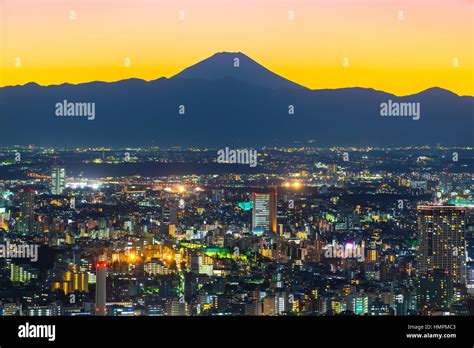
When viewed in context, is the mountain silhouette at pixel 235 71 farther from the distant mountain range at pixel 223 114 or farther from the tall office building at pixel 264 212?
the tall office building at pixel 264 212

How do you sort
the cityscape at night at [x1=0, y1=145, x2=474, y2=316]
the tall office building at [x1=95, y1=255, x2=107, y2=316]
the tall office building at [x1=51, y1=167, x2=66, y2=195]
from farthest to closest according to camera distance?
the tall office building at [x1=51, y1=167, x2=66, y2=195]
the cityscape at night at [x1=0, y1=145, x2=474, y2=316]
the tall office building at [x1=95, y1=255, x2=107, y2=316]

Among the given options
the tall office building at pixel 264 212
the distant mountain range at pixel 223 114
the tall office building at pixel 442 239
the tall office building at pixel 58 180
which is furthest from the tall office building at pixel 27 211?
the tall office building at pixel 442 239

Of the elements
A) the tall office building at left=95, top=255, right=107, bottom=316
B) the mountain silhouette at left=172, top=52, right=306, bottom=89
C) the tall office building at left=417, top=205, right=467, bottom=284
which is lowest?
the tall office building at left=95, top=255, right=107, bottom=316

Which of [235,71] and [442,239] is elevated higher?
[235,71]

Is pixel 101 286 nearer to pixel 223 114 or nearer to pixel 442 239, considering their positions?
pixel 223 114

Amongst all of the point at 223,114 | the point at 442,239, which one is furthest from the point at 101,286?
the point at 442,239

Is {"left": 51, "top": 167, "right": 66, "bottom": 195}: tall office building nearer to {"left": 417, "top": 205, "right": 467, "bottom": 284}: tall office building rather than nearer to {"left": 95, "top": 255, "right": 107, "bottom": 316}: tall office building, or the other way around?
{"left": 95, "top": 255, "right": 107, "bottom": 316}: tall office building

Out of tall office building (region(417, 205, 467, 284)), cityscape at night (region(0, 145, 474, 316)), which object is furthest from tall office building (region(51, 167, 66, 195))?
tall office building (region(417, 205, 467, 284))
